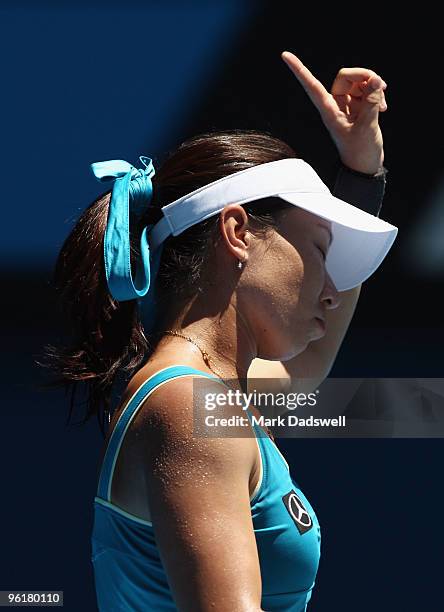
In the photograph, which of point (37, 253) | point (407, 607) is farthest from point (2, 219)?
point (407, 607)

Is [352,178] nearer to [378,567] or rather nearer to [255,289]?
[255,289]

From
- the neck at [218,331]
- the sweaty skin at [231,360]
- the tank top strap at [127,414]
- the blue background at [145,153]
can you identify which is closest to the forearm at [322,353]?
the sweaty skin at [231,360]

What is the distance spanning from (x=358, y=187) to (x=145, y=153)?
1.10 meters

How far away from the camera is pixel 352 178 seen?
1774 mm

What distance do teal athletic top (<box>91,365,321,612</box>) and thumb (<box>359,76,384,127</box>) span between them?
1.87ft

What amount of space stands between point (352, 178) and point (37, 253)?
1.23 metres

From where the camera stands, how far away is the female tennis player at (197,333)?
4.00 feet

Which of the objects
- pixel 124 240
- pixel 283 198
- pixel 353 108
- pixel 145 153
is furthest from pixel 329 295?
pixel 145 153

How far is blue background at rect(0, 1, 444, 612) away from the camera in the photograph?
274 centimetres

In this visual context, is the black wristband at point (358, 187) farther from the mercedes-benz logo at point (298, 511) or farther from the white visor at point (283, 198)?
the mercedes-benz logo at point (298, 511)

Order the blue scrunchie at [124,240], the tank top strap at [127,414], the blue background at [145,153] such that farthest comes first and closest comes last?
the blue background at [145,153]
the blue scrunchie at [124,240]
the tank top strap at [127,414]

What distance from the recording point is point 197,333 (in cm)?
143

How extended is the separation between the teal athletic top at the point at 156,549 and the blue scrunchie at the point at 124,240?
0.48 ft

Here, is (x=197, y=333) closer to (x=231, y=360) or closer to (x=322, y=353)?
(x=231, y=360)
